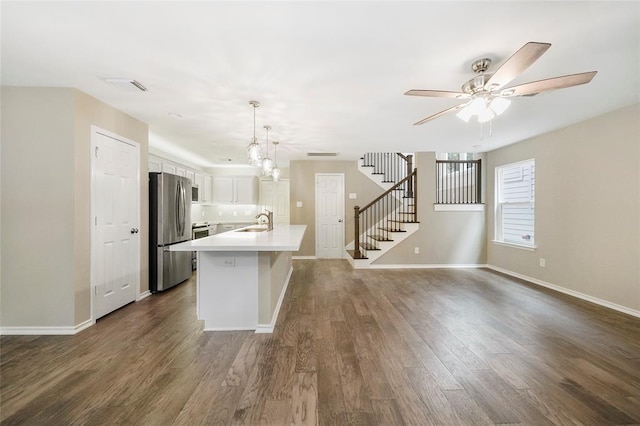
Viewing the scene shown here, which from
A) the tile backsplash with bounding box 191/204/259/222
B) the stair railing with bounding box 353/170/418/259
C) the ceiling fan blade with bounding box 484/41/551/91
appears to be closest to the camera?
the ceiling fan blade with bounding box 484/41/551/91

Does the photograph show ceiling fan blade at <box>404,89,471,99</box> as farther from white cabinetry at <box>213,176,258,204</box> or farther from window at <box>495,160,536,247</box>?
white cabinetry at <box>213,176,258,204</box>

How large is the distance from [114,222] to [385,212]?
5255mm

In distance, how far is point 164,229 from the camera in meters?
3.66

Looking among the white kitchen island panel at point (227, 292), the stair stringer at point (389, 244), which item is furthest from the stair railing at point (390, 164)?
the white kitchen island panel at point (227, 292)

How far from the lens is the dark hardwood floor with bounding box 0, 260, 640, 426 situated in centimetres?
150

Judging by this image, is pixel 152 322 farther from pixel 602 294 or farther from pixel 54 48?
pixel 602 294

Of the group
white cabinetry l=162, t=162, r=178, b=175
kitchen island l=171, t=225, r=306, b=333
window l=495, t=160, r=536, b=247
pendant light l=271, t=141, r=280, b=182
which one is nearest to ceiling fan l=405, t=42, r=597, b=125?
kitchen island l=171, t=225, r=306, b=333

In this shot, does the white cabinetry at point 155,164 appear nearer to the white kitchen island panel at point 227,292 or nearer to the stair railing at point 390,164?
the white kitchen island panel at point 227,292

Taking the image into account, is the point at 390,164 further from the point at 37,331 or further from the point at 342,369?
the point at 37,331

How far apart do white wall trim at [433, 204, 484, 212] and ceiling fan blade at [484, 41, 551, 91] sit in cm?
370

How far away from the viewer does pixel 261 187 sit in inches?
287

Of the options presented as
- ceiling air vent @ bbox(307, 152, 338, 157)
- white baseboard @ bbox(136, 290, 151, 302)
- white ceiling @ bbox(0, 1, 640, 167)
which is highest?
ceiling air vent @ bbox(307, 152, 338, 157)

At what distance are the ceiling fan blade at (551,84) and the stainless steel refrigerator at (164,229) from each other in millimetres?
4149

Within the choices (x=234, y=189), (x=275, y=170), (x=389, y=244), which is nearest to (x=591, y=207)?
(x=389, y=244)
